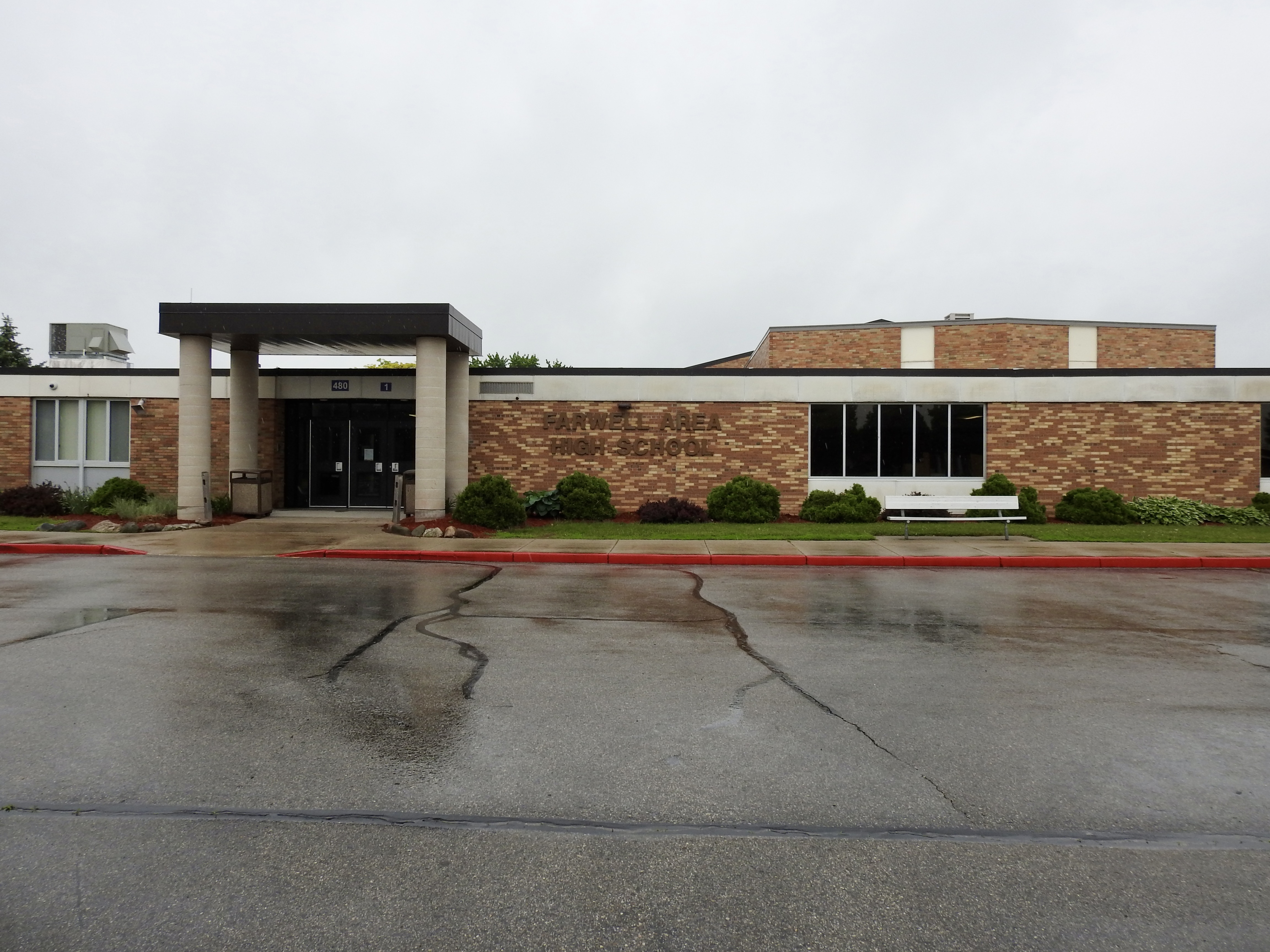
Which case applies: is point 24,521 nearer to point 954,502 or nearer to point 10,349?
point 954,502

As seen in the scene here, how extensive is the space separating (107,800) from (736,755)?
3.26m

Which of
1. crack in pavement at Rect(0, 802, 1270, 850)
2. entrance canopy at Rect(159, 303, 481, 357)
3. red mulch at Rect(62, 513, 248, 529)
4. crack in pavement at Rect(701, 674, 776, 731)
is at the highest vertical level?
entrance canopy at Rect(159, 303, 481, 357)

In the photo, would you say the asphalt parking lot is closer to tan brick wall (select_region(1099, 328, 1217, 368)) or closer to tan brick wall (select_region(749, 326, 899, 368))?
tan brick wall (select_region(749, 326, 899, 368))

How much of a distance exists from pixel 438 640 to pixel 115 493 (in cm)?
1625

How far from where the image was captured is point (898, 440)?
67.7 feet

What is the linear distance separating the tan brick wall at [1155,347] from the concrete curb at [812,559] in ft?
101

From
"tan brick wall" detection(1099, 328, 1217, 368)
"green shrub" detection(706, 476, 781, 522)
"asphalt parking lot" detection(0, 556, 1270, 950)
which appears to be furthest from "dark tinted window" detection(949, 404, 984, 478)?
"tan brick wall" detection(1099, 328, 1217, 368)

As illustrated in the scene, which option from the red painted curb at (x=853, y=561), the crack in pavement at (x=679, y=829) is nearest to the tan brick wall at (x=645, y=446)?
the red painted curb at (x=853, y=561)

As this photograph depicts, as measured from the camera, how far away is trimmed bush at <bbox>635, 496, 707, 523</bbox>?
18891 millimetres

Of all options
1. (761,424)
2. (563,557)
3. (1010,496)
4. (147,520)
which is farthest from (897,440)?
(147,520)

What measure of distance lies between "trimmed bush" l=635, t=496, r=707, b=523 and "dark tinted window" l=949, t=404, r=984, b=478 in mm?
7011

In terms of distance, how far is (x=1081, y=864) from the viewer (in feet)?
11.1

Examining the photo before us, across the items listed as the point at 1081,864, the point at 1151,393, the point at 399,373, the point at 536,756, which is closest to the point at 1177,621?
the point at 1081,864

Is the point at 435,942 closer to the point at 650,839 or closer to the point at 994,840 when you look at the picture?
the point at 650,839
